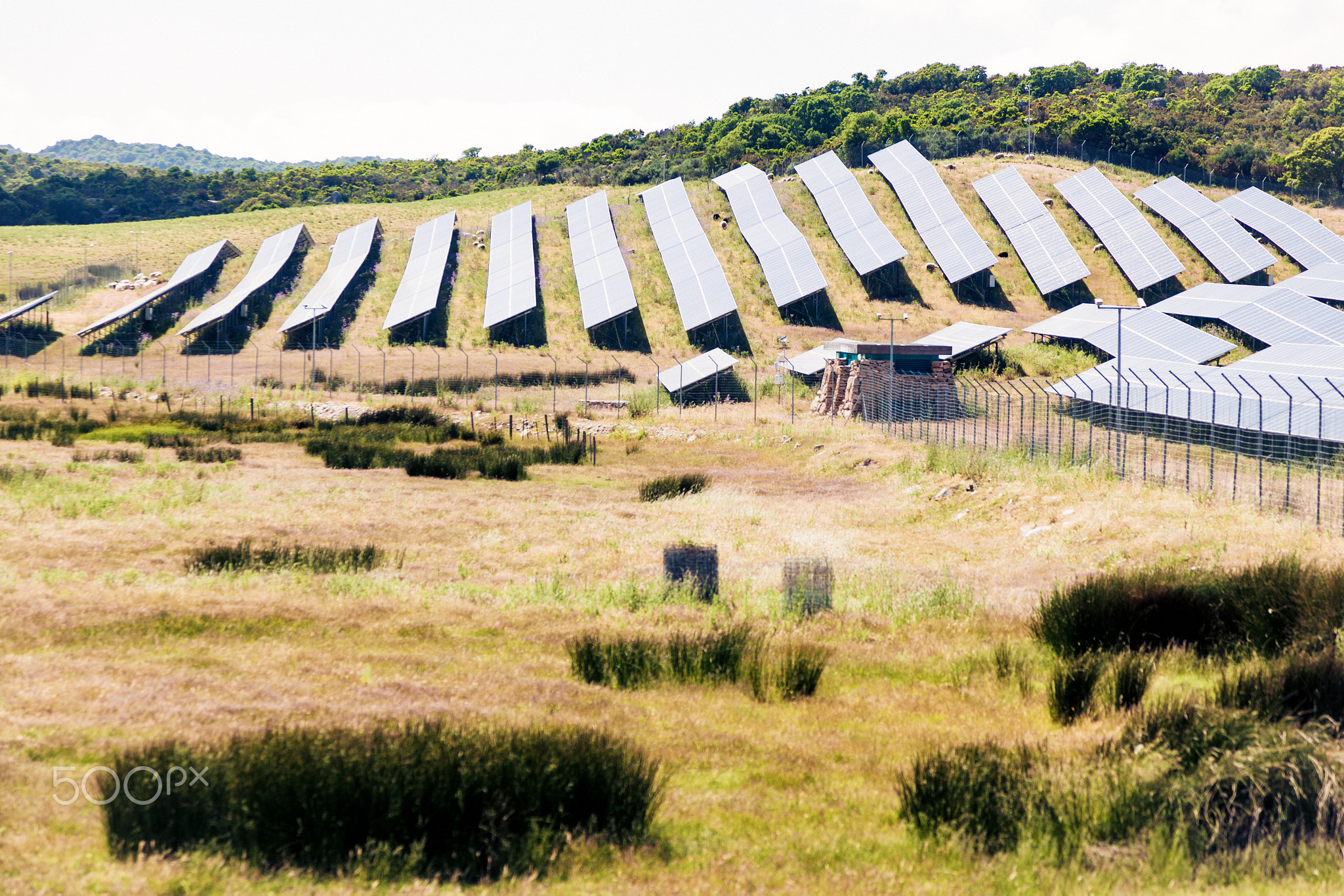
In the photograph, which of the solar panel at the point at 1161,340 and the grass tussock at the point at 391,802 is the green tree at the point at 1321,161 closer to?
the solar panel at the point at 1161,340

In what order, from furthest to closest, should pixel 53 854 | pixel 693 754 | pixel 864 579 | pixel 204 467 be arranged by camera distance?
pixel 204 467 → pixel 864 579 → pixel 693 754 → pixel 53 854

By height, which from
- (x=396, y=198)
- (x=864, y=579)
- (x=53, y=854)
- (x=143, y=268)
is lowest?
(x=864, y=579)

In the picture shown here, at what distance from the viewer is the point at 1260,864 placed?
20.5 feet

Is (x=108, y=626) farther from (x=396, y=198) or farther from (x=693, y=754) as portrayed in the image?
(x=396, y=198)

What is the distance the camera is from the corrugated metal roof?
61688 mm

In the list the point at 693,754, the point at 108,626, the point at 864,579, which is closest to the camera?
the point at 693,754

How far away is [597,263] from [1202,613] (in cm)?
5899

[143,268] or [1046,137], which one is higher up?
[1046,137]

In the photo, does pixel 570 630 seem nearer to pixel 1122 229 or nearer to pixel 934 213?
pixel 934 213

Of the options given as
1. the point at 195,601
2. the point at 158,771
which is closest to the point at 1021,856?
the point at 158,771

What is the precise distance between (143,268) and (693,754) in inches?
3141

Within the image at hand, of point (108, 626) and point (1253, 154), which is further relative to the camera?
point (1253, 154)

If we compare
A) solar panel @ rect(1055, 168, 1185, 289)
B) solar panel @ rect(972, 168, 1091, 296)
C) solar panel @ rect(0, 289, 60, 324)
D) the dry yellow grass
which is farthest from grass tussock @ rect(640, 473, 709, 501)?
solar panel @ rect(0, 289, 60, 324)

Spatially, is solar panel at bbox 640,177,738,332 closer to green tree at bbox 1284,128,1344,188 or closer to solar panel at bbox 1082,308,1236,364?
solar panel at bbox 1082,308,1236,364
